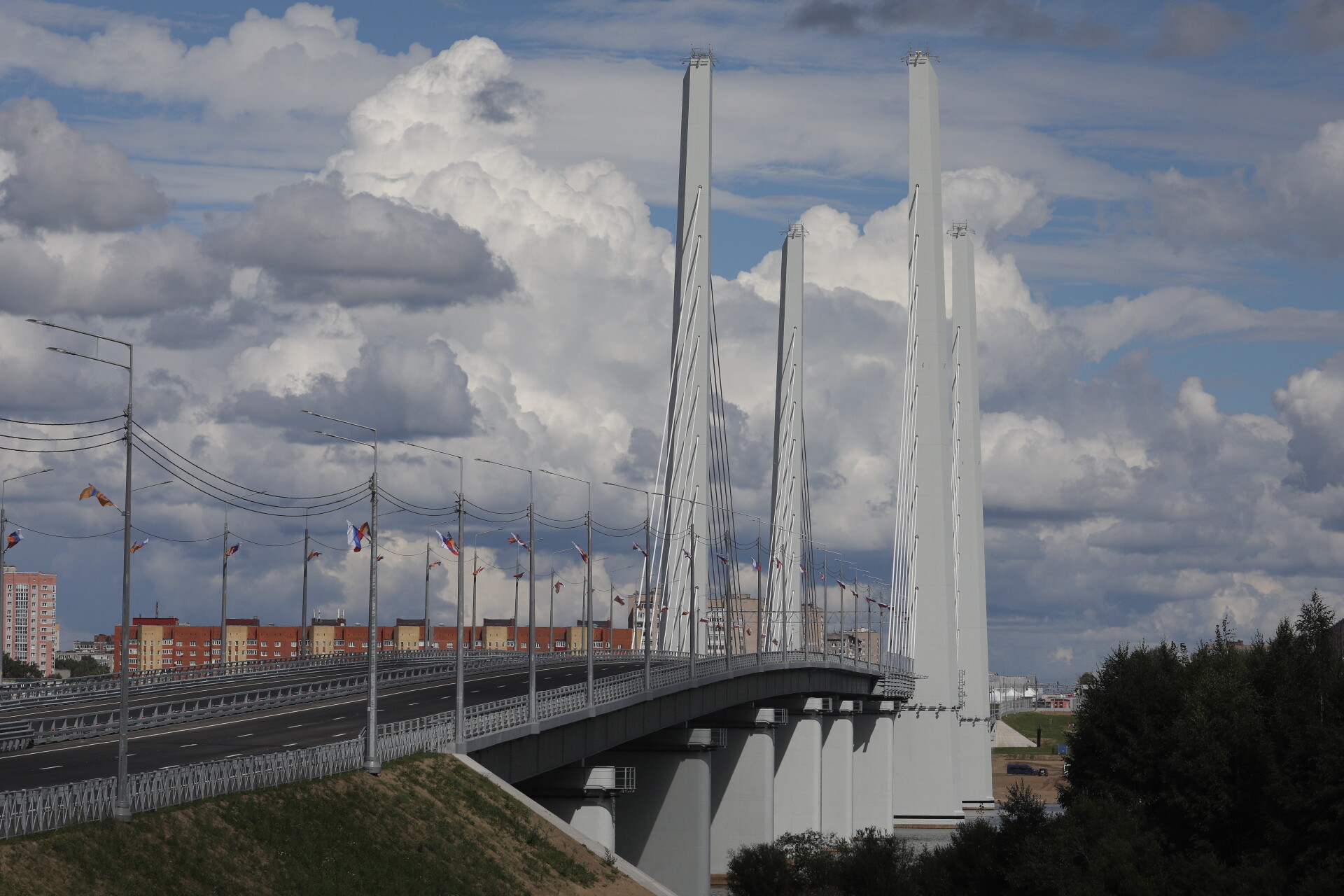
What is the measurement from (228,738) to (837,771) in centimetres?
6579

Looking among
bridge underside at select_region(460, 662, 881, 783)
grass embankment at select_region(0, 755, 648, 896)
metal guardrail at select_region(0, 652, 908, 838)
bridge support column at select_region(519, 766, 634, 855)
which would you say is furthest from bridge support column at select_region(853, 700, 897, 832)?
grass embankment at select_region(0, 755, 648, 896)

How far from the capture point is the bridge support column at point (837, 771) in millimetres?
107688

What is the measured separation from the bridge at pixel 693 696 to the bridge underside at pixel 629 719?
0.45 ft

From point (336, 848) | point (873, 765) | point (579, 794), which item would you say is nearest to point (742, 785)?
point (873, 765)

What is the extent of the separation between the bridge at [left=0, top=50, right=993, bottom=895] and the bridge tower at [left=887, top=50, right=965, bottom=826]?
16 centimetres

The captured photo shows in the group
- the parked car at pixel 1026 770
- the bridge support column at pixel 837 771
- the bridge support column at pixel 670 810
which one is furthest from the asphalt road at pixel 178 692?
the parked car at pixel 1026 770

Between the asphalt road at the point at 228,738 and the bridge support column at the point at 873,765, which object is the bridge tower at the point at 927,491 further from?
the asphalt road at the point at 228,738

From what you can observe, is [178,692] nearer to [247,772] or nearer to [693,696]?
[693,696]

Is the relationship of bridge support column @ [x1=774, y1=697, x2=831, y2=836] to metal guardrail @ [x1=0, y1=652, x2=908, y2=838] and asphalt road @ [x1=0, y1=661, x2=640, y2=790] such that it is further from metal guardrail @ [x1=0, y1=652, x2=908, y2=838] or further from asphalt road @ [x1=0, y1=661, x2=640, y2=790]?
metal guardrail @ [x1=0, y1=652, x2=908, y2=838]

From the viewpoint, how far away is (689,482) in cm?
8369

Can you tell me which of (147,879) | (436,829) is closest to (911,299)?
(436,829)

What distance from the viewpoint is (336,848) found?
38.6 metres

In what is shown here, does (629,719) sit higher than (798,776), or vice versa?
(629,719)

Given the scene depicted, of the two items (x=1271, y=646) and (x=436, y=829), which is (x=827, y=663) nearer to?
(x=1271, y=646)
